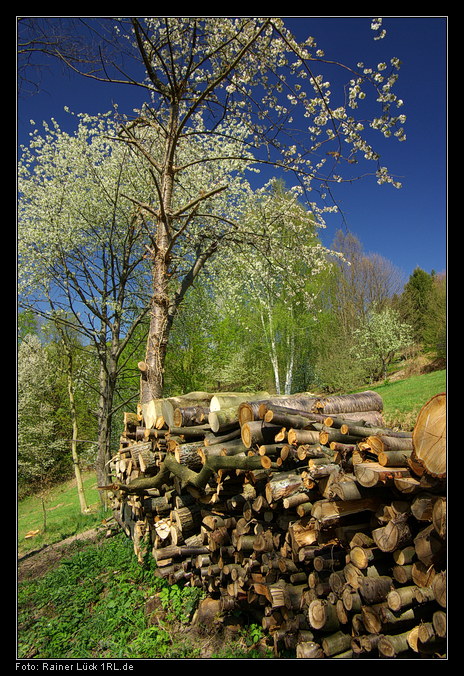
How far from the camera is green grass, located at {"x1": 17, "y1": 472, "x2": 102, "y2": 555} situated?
1063 cm

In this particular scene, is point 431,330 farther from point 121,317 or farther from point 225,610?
point 225,610

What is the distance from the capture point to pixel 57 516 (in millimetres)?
16219

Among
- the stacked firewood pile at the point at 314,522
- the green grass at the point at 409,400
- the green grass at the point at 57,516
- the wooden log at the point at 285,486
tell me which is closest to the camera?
the stacked firewood pile at the point at 314,522

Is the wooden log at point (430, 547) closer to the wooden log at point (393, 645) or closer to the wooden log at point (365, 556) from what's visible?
the wooden log at point (365, 556)

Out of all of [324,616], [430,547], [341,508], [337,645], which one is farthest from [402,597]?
[337,645]

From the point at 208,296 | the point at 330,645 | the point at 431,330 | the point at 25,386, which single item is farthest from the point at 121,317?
the point at 431,330

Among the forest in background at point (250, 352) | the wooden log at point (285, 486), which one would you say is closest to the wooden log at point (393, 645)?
the wooden log at point (285, 486)

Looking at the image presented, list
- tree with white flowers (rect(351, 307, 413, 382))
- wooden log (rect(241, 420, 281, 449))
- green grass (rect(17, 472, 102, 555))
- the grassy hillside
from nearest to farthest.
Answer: wooden log (rect(241, 420, 281, 449)) → the grassy hillside → green grass (rect(17, 472, 102, 555)) → tree with white flowers (rect(351, 307, 413, 382))

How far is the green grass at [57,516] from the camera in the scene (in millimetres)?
10633

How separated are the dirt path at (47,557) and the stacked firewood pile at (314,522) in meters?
3.56

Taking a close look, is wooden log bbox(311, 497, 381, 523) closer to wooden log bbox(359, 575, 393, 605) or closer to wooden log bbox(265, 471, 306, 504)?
wooden log bbox(265, 471, 306, 504)

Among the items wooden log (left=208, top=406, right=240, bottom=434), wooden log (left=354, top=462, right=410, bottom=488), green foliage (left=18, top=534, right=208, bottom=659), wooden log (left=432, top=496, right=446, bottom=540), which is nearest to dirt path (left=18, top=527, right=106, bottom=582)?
green foliage (left=18, top=534, right=208, bottom=659)

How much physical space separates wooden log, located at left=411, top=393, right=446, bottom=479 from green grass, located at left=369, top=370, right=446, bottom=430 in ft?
24.7

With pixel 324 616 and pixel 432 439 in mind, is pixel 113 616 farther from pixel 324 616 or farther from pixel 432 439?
pixel 432 439
